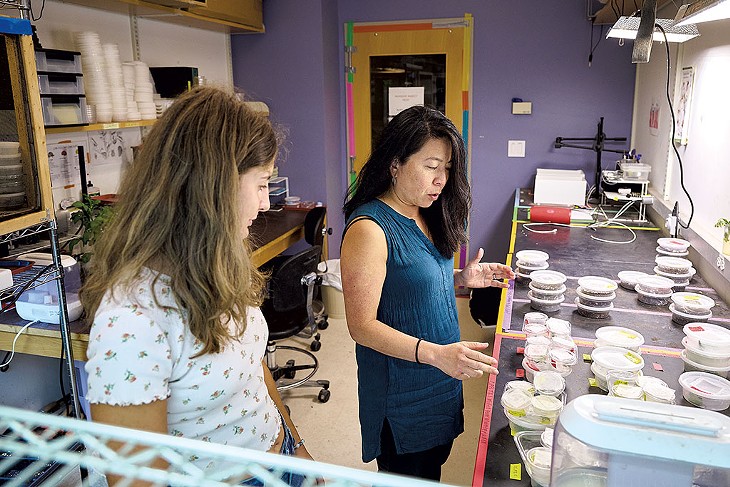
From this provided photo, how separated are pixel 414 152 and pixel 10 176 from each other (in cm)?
129

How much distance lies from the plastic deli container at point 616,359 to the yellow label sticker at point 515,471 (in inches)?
18.4

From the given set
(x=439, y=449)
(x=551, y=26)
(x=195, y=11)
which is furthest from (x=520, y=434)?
(x=551, y=26)

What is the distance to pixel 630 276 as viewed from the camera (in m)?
2.46

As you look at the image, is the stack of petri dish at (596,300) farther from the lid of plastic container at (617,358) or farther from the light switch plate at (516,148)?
the light switch plate at (516,148)

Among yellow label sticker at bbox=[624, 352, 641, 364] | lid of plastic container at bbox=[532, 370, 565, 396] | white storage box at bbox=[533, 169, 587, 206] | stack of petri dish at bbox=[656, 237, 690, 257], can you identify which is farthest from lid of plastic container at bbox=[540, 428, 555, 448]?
white storage box at bbox=[533, 169, 587, 206]

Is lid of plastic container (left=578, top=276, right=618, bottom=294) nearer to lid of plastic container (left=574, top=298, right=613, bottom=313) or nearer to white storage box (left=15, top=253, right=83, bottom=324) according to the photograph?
lid of plastic container (left=574, top=298, right=613, bottom=313)

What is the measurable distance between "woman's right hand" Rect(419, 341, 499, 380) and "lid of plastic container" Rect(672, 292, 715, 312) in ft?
3.19

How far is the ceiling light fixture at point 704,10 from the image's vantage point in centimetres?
159

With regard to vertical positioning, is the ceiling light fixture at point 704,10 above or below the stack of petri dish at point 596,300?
above

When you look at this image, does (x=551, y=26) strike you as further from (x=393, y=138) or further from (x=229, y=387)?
(x=229, y=387)

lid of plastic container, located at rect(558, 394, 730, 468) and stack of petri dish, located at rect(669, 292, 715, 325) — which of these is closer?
lid of plastic container, located at rect(558, 394, 730, 468)

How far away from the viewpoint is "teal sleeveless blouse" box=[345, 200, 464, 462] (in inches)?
66.6

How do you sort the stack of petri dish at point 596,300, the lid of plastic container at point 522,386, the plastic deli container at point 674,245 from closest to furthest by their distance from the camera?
the lid of plastic container at point 522,386 → the stack of petri dish at point 596,300 → the plastic deli container at point 674,245

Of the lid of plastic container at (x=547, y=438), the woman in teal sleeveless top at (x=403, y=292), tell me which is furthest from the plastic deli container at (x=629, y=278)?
the lid of plastic container at (x=547, y=438)
